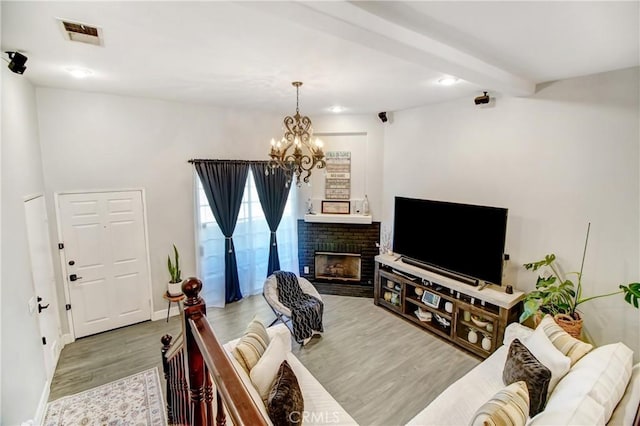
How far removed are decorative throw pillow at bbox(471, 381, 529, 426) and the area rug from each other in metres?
2.60

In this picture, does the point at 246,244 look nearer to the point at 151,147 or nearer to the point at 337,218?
the point at 337,218

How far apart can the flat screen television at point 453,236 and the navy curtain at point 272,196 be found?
6.42ft

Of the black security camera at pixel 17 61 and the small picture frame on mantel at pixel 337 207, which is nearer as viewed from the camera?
the black security camera at pixel 17 61

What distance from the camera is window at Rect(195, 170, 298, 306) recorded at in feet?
15.4

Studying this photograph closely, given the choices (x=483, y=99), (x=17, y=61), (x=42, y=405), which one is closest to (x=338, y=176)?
(x=483, y=99)

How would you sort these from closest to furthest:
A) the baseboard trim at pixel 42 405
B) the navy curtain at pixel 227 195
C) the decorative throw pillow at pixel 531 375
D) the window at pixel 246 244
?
the decorative throw pillow at pixel 531 375
the baseboard trim at pixel 42 405
the navy curtain at pixel 227 195
the window at pixel 246 244

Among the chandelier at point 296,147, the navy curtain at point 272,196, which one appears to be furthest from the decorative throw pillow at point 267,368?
the navy curtain at point 272,196

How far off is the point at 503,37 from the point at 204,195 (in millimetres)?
4082

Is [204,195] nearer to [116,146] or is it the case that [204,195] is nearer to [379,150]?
[116,146]

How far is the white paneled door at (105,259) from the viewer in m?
3.81

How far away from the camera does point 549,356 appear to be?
7.49 ft

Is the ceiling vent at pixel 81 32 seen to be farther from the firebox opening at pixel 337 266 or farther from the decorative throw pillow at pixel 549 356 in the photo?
the firebox opening at pixel 337 266

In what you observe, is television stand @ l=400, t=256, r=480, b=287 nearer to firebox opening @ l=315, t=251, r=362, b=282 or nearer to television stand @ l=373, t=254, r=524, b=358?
television stand @ l=373, t=254, r=524, b=358

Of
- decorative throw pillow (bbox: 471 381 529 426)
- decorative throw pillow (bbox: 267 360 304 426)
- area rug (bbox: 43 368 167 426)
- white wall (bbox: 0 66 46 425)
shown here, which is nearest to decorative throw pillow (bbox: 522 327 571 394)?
decorative throw pillow (bbox: 471 381 529 426)
